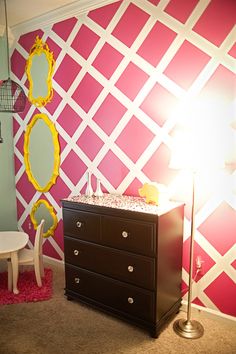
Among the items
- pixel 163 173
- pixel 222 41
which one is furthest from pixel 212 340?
pixel 222 41

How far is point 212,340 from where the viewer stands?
2322 mm

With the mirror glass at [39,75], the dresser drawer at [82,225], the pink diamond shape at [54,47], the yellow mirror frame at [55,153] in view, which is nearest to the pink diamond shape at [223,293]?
the dresser drawer at [82,225]

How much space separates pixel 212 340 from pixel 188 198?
116 cm

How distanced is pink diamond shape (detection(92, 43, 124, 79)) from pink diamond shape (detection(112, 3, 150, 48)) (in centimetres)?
14

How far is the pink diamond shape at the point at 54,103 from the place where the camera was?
136 inches

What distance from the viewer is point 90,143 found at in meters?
3.25

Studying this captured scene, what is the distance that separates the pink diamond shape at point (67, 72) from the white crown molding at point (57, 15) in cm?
44

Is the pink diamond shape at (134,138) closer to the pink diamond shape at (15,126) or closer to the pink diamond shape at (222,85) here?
the pink diamond shape at (222,85)

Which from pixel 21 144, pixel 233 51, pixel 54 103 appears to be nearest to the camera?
pixel 233 51

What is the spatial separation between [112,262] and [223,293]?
1.00 m

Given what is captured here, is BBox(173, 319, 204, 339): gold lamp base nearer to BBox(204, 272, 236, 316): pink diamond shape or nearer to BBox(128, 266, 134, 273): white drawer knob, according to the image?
BBox(204, 272, 236, 316): pink diamond shape

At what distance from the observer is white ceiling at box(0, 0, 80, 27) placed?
3.06m

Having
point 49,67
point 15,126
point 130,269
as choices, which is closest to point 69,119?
point 49,67

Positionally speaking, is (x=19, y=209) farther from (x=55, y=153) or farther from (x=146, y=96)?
(x=146, y=96)
